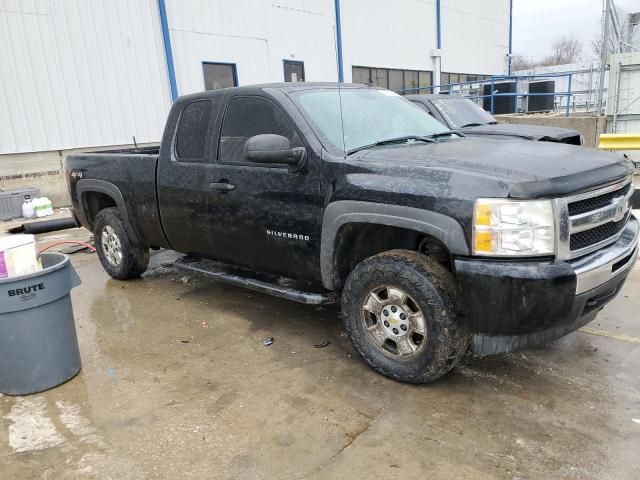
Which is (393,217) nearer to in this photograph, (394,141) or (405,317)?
(405,317)

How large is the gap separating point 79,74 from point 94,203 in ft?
25.0

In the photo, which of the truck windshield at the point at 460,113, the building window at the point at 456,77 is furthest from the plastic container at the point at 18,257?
the building window at the point at 456,77

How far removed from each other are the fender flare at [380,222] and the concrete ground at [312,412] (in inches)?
33.2

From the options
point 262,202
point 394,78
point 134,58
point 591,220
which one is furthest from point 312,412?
point 394,78

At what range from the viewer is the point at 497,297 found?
2957mm

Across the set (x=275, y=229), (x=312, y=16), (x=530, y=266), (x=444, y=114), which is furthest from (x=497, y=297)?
(x=312, y=16)

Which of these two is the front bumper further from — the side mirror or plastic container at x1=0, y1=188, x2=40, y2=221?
plastic container at x1=0, y1=188, x2=40, y2=221

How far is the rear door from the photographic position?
15.3 ft

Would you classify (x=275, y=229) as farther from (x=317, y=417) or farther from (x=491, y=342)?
(x=491, y=342)

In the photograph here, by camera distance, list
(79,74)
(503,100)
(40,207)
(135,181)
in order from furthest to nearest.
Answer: (503,100)
(79,74)
(40,207)
(135,181)

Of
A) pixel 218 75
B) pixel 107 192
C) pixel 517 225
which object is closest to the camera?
pixel 517 225

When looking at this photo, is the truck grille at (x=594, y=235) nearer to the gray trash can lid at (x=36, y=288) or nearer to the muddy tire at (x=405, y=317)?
the muddy tire at (x=405, y=317)

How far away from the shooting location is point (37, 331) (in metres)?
3.56

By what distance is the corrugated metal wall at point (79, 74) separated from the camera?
11414mm
